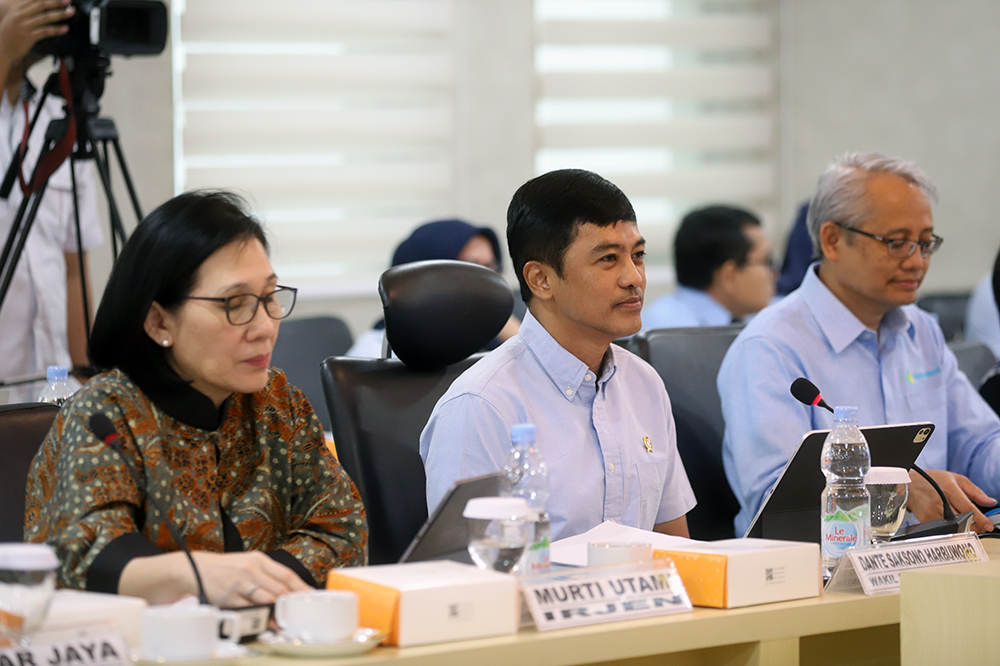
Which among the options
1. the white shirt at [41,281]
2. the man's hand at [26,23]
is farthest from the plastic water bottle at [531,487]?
the white shirt at [41,281]

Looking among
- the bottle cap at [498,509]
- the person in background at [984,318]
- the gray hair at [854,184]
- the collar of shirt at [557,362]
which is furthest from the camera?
the person in background at [984,318]

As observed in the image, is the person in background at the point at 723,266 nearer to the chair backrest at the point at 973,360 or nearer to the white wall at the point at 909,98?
the chair backrest at the point at 973,360

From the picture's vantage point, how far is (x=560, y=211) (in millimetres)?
1930

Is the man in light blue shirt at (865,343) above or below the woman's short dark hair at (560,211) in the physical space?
below

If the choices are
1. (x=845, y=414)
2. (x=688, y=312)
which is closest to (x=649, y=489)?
(x=845, y=414)

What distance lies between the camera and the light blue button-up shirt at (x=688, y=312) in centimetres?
390

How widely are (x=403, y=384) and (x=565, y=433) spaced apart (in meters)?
0.33

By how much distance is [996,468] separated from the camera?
7.71 feet

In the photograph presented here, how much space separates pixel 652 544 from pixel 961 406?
1.32 m

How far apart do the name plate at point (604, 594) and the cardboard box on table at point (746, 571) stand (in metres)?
0.03

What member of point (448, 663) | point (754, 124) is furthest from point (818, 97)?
point (448, 663)

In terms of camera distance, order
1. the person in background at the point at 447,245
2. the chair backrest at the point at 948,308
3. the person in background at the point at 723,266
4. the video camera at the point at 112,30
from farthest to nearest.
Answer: the chair backrest at the point at 948,308, the person in background at the point at 723,266, the person in background at the point at 447,245, the video camera at the point at 112,30

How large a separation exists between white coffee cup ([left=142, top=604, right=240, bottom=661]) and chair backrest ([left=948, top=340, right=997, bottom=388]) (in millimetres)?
2639

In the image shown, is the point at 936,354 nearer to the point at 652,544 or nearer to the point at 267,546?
the point at 652,544
